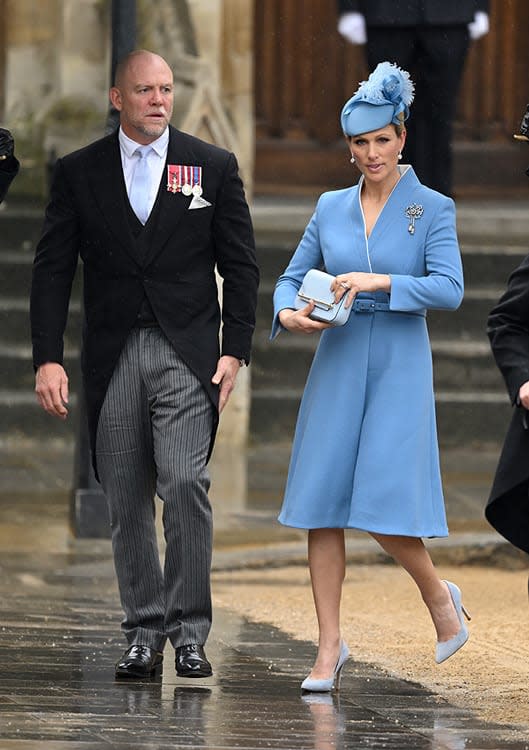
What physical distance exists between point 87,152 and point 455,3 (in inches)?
275

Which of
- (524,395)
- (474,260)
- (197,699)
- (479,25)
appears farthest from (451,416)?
(524,395)

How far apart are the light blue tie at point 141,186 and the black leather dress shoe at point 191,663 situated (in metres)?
1.25

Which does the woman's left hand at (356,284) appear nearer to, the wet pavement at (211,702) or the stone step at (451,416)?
the wet pavement at (211,702)

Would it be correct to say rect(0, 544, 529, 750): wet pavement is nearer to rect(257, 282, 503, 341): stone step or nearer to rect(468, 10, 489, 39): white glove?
rect(257, 282, 503, 341): stone step

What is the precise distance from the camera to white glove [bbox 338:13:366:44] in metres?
14.4

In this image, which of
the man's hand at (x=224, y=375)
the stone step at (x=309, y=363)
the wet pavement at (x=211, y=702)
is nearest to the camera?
the wet pavement at (x=211, y=702)

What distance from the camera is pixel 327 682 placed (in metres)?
6.38

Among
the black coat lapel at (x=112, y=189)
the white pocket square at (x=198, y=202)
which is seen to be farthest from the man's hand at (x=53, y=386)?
the white pocket square at (x=198, y=202)

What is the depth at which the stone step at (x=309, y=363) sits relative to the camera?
45.1 ft

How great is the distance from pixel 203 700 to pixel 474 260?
27.7ft

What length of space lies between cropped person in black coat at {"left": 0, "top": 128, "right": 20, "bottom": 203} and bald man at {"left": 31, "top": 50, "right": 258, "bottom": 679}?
20 centimetres

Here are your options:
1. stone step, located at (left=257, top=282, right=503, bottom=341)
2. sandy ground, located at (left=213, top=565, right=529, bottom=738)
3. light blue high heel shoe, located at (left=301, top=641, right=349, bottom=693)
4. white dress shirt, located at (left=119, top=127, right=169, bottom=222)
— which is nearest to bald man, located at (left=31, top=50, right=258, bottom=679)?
white dress shirt, located at (left=119, top=127, right=169, bottom=222)

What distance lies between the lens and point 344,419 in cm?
645

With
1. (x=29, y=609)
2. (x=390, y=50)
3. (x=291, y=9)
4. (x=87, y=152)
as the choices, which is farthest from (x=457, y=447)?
(x=87, y=152)
